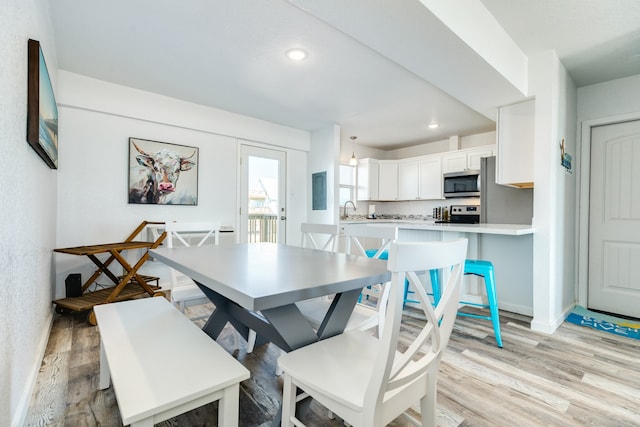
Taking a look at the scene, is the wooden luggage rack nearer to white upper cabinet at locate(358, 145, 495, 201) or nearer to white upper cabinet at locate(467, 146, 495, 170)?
white upper cabinet at locate(358, 145, 495, 201)

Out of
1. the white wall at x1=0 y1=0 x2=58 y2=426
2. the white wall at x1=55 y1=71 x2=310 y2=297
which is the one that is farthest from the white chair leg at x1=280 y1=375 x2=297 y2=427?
the white wall at x1=55 y1=71 x2=310 y2=297

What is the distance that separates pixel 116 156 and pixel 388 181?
4.49 metres

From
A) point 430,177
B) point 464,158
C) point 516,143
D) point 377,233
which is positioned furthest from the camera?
point 430,177

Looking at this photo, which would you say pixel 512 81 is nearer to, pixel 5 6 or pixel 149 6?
pixel 149 6

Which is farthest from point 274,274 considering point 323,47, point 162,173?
point 162,173

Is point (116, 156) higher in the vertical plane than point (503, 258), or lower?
higher

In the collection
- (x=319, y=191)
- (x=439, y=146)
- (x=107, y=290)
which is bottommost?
(x=107, y=290)

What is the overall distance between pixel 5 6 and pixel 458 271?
1.96m

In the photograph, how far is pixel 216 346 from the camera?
1.20 m

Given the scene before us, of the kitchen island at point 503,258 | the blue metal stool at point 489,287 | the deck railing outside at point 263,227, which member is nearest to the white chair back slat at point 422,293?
the blue metal stool at point 489,287

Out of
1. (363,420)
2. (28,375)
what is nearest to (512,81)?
(363,420)

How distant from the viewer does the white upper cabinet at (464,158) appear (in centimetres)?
476

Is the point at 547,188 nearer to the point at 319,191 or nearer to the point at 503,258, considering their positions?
the point at 503,258

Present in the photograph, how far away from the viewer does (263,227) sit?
4766mm
